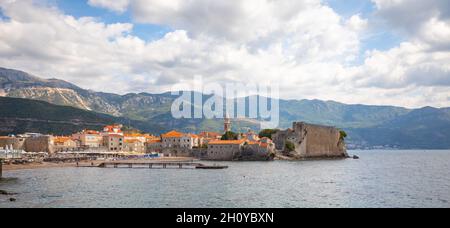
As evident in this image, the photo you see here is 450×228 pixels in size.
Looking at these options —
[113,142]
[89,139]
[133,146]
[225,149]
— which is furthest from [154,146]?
[225,149]

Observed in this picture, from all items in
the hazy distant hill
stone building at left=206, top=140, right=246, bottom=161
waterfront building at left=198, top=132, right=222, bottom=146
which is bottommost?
stone building at left=206, top=140, right=246, bottom=161

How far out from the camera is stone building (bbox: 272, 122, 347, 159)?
90875 millimetres

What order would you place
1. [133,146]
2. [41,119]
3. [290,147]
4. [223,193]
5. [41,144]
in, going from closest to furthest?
[223,193]
[41,144]
[290,147]
[133,146]
[41,119]

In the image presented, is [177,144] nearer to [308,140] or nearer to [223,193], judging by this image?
[308,140]

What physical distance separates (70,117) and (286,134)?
83.3m

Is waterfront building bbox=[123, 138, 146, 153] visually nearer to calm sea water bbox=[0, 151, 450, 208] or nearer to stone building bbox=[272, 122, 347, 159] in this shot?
stone building bbox=[272, 122, 347, 159]

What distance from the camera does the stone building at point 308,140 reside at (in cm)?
9088

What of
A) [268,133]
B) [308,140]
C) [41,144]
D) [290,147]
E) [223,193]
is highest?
[268,133]

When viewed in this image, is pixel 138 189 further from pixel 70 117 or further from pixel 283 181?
pixel 70 117

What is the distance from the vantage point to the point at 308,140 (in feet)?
308

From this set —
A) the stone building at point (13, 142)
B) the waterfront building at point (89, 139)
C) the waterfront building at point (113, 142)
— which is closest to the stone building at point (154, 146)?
the waterfront building at point (113, 142)

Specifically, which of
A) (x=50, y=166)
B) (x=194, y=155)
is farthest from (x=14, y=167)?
(x=194, y=155)

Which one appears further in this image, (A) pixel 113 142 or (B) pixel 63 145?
(A) pixel 113 142

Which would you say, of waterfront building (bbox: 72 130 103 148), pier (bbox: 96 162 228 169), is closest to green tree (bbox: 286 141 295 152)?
pier (bbox: 96 162 228 169)
